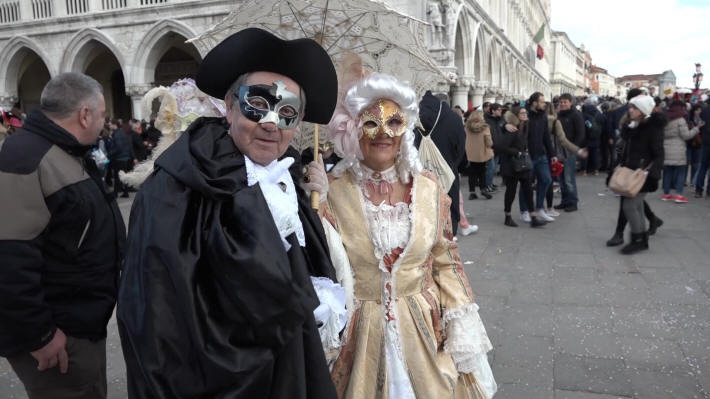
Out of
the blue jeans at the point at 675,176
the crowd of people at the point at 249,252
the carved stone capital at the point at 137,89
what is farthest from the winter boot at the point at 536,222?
the carved stone capital at the point at 137,89

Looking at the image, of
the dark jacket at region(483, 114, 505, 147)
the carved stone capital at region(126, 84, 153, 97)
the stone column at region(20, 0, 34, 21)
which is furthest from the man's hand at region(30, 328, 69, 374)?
the stone column at region(20, 0, 34, 21)

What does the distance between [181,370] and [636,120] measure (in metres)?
6.00

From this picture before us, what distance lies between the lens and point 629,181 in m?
5.63

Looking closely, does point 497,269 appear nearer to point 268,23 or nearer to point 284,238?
point 268,23

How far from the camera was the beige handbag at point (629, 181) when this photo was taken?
5602 millimetres

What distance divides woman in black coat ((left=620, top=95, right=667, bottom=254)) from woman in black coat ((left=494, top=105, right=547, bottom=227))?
140 cm

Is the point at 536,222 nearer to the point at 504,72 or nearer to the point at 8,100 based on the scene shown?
the point at 8,100

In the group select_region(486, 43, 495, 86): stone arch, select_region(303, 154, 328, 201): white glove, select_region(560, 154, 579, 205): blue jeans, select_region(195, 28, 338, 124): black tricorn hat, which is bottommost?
select_region(560, 154, 579, 205): blue jeans

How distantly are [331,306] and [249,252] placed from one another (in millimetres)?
511

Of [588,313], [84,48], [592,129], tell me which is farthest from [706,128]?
[84,48]

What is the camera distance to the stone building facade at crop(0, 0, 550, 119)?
16.0 meters

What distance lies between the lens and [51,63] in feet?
61.9

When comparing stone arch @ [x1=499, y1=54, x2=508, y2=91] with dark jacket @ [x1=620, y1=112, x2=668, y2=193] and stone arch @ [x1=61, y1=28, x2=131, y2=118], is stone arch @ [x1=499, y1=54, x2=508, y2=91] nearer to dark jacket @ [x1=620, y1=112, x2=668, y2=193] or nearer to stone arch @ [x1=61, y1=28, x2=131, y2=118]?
stone arch @ [x1=61, y1=28, x2=131, y2=118]

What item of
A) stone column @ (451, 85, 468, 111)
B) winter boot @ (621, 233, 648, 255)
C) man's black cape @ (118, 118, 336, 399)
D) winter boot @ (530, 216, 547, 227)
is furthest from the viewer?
stone column @ (451, 85, 468, 111)
